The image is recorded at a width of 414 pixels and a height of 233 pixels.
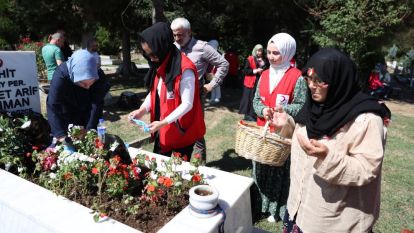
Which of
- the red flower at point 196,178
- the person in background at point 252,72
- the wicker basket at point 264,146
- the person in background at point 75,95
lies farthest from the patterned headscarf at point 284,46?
the person in background at point 252,72

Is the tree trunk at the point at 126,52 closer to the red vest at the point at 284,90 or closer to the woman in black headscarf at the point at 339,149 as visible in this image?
the red vest at the point at 284,90

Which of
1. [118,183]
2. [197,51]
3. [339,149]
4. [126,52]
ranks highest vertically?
[197,51]

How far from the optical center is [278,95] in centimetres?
293

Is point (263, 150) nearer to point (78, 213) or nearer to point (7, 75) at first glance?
point (78, 213)

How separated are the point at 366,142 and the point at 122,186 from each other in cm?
150

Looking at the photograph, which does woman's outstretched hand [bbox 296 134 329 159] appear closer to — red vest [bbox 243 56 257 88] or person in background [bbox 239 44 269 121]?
person in background [bbox 239 44 269 121]

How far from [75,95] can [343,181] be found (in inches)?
95.1

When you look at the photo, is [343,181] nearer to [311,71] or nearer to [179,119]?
[311,71]

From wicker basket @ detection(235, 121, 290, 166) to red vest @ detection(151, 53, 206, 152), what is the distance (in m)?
0.48

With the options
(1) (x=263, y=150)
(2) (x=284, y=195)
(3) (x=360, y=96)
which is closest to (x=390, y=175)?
(2) (x=284, y=195)

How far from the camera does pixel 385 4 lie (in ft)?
31.2

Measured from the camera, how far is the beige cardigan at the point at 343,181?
159cm

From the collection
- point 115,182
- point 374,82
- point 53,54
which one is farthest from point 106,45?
point 115,182

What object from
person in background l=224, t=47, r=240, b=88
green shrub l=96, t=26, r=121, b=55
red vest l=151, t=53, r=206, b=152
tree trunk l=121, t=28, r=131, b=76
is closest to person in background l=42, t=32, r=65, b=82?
red vest l=151, t=53, r=206, b=152
